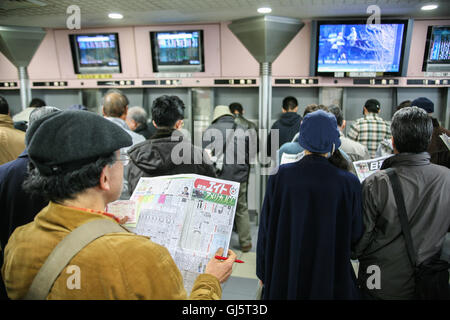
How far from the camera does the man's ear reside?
1.01m

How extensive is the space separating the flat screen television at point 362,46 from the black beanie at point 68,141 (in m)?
4.87

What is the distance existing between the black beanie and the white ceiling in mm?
3457

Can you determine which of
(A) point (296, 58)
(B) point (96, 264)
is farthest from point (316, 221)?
(A) point (296, 58)

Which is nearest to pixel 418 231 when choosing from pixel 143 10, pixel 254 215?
pixel 254 215

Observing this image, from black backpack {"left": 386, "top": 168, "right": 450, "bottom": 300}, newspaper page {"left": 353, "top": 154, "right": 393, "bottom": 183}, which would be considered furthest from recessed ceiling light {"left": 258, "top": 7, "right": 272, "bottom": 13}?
black backpack {"left": 386, "top": 168, "right": 450, "bottom": 300}

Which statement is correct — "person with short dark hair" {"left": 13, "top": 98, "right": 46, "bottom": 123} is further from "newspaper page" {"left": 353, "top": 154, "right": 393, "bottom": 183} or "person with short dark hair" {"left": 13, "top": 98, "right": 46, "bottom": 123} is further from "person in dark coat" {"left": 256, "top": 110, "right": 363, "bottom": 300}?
"newspaper page" {"left": 353, "top": 154, "right": 393, "bottom": 183}

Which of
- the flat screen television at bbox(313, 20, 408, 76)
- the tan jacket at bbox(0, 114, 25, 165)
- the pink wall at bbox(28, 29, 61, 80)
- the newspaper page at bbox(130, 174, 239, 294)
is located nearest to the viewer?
the newspaper page at bbox(130, 174, 239, 294)

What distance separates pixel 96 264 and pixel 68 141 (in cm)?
38

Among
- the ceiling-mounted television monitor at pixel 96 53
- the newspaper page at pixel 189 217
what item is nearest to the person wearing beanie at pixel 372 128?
the newspaper page at pixel 189 217

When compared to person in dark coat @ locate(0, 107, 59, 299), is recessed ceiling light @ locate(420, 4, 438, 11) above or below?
above

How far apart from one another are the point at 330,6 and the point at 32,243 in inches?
179

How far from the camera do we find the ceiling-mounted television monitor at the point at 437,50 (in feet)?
15.7

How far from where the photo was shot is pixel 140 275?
88 cm

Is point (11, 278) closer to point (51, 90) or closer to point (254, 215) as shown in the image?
point (254, 215)
